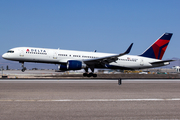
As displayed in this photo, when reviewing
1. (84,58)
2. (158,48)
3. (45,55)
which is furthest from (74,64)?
(158,48)

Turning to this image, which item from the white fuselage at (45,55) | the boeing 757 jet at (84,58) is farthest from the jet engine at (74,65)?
the white fuselage at (45,55)

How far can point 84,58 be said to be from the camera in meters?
39.9

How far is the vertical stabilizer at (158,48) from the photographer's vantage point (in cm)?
4475

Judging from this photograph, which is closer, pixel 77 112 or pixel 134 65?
pixel 77 112

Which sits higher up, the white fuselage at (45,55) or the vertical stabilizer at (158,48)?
the vertical stabilizer at (158,48)

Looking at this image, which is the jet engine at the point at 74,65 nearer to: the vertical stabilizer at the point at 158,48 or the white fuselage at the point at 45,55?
the white fuselage at the point at 45,55

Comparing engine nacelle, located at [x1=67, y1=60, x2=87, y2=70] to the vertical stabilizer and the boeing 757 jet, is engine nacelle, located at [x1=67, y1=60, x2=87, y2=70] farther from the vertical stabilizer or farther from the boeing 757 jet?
the vertical stabilizer

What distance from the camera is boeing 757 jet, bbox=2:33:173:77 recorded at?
37531 mm

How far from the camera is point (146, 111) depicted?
9.27m

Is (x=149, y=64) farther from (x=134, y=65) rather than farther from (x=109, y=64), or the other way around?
(x=109, y=64)

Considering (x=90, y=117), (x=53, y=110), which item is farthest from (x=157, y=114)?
(x=53, y=110)

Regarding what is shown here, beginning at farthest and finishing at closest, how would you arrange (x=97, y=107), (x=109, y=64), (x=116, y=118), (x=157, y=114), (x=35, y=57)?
(x=109, y=64) < (x=35, y=57) < (x=97, y=107) < (x=157, y=114) < (x=116, y=118)

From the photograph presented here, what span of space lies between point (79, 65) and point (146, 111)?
2871 cm

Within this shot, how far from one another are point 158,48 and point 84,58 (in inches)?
613
